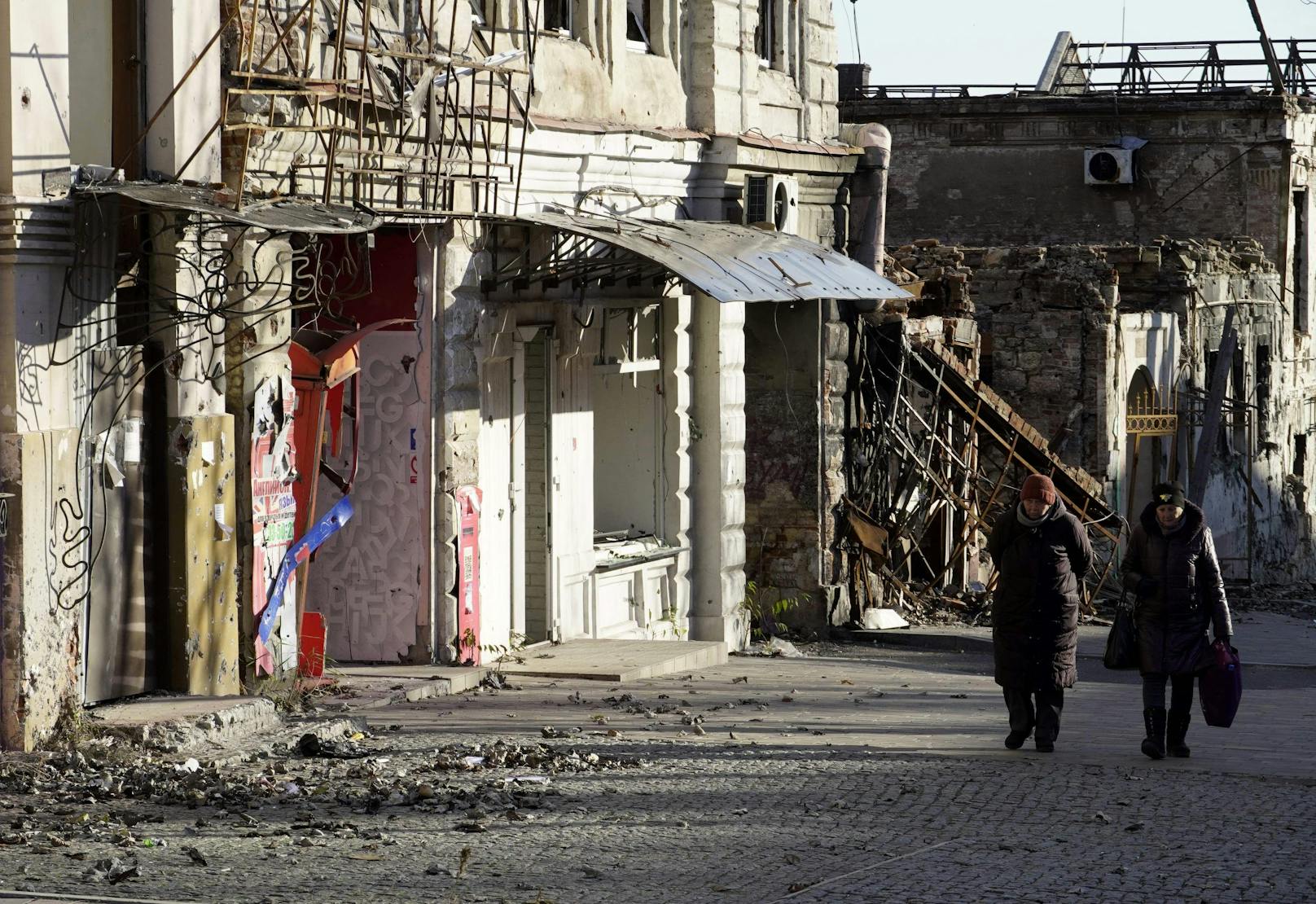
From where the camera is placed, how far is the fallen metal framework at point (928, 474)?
18.6m

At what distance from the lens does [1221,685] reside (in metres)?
10.3

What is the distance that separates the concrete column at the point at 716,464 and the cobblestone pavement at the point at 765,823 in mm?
4492

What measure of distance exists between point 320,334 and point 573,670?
2.87m

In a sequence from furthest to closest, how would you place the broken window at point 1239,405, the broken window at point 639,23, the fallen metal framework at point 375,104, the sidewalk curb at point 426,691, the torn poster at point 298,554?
the broken window at point 1239,405 < the broken window at point 639,23 < the sidewalk curb at point 426,691 < the torn poster at point 298,554 < the fallen metal framework at point 375,104

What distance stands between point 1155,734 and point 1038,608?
2.96 feet

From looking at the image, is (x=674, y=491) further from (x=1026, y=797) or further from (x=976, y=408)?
(x=1026, y=797)

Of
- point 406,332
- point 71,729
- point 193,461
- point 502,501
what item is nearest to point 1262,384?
point 502,501

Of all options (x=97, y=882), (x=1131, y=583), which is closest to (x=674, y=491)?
(x=1131, y=583)

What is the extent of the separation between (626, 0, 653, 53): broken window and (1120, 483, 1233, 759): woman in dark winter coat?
684 centimetres

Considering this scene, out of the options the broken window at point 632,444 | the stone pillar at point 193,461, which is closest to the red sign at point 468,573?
the stone pillar at point 193,461

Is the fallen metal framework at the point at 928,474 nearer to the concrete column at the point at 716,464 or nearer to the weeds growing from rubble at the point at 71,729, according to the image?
the concrete column at the point at 716,464

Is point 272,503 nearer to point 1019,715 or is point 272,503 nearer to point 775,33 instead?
point 1019,715

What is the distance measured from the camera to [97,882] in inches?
284

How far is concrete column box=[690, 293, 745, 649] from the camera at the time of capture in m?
16.4
